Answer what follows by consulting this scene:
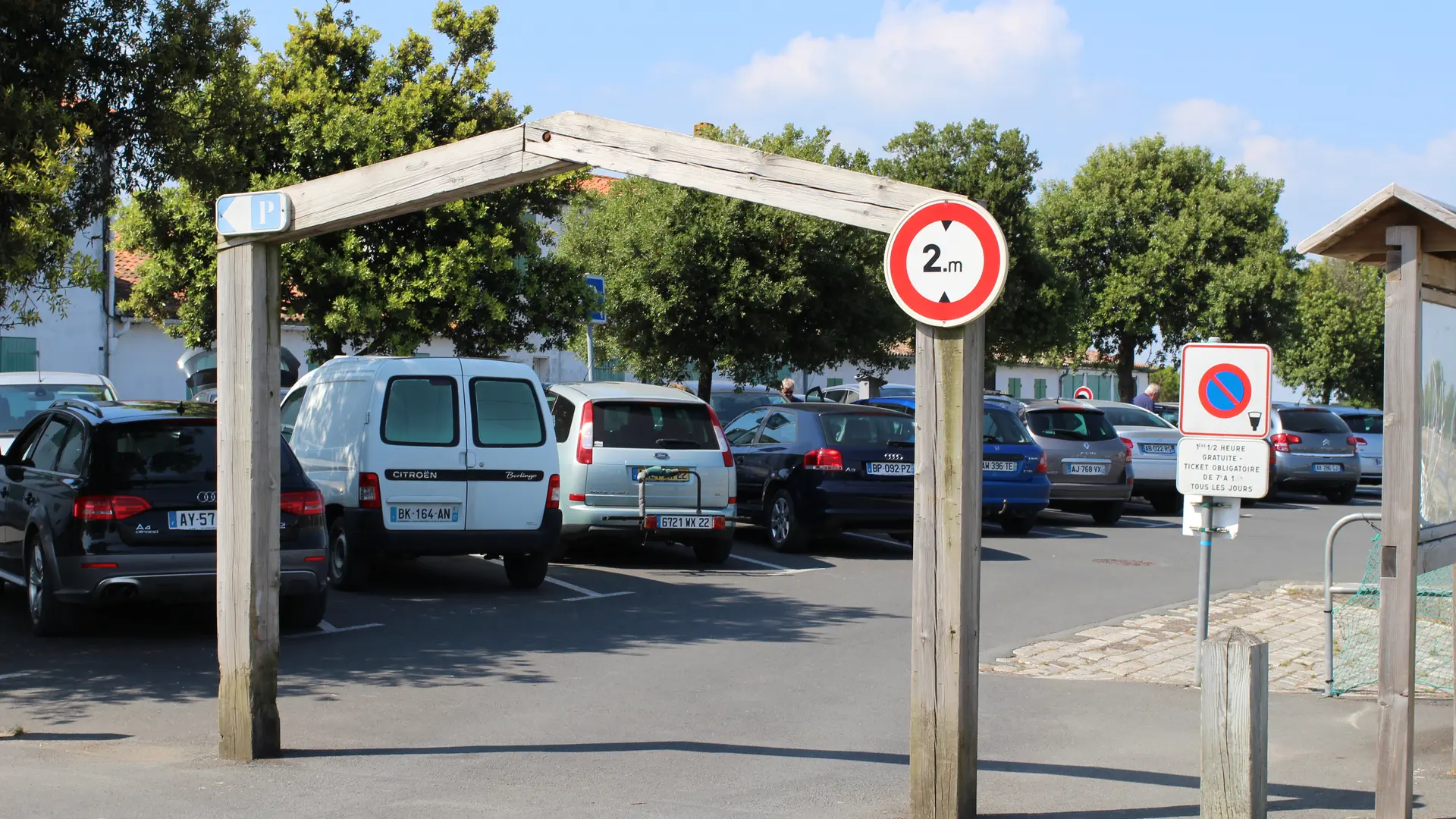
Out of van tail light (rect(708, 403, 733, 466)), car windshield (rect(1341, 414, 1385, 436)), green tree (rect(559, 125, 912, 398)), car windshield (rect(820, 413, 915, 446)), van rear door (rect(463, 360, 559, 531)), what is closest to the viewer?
van rear door (rect(463, 360, 559, 531))

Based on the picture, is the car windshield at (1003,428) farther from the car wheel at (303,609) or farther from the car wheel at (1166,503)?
the car wheel at (303,609)

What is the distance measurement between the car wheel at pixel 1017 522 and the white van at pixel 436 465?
7.63 m

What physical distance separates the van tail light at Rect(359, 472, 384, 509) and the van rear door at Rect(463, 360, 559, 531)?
75cm

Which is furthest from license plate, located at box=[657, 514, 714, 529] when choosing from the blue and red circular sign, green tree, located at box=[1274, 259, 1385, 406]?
green tree, located at box=[1274, 259, 1385, 406]

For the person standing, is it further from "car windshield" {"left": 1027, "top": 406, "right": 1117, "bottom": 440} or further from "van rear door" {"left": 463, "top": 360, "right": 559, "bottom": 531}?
"van rear door" {"left": 463, "top": 360, "right": 559, "bottom": 531}

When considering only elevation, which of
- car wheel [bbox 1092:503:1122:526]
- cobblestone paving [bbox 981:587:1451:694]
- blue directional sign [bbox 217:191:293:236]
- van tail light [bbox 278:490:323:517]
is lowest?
→ cobblestone paving [bbox 981:587:1451:694]

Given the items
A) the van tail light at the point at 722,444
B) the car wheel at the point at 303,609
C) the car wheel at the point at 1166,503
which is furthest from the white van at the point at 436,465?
the car wheel at the point at 1166,503

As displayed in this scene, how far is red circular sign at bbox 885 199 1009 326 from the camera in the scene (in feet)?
17.4

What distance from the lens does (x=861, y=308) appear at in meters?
23.2

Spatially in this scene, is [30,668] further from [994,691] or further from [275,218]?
[994,691]

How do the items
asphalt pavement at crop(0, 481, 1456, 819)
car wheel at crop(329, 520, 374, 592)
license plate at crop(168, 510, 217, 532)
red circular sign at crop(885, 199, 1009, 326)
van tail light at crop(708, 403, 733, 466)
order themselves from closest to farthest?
1. red circular sign at crop(885, 199, 1009, 326)
2. asphalt pavement at crop(0, 481, 1456, 819)
3. license plate at crop(168, 510, 217, 532)
4. car wheel at crop(329, 520, 374, 592)
5. van tail light at crop(708, 403, 733, 466)

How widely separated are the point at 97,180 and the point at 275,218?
5265mm

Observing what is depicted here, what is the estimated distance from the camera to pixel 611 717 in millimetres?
7777

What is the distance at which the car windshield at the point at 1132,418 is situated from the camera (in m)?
22.4
